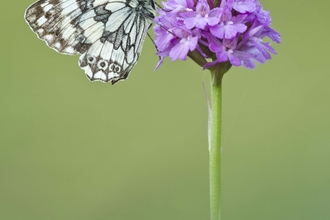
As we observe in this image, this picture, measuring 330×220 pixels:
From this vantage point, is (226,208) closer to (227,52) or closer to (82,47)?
(82,47)

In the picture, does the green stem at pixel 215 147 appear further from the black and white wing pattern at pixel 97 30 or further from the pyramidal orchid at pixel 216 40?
the black and white wing pattern at pixel 97 30

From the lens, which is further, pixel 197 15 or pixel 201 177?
pixel 201 177

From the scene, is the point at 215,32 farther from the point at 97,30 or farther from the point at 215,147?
the point at 97,30

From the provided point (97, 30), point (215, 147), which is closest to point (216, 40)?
point (215, 147)

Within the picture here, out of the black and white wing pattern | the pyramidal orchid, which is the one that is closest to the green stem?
the pyramidal orchid

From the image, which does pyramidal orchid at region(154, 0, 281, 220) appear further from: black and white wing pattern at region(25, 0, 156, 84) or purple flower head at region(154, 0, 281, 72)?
black and white wing pattern at region(25, 0, 156, 84)

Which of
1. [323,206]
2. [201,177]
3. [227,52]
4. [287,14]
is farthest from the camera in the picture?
[287,14]

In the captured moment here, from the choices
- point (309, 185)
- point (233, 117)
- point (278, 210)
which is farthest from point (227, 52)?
point (233, 117)
